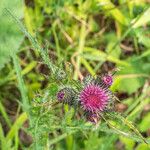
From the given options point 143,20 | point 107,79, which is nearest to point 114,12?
point 143,20

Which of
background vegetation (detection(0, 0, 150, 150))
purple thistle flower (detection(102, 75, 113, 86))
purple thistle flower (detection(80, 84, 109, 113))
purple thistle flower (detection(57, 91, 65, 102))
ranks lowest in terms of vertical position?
background vegetation (detection(0, 0, 150, 150))

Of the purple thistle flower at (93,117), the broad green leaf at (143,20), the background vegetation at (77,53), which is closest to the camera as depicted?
the purple thistle flower at (93,117)

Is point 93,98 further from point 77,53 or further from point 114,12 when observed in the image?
point 114,12

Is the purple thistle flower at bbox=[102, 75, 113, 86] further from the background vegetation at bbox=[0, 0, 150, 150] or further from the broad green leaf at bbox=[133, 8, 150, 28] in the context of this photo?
the broad green leaf at bbox=[133, 8, 150, 28]

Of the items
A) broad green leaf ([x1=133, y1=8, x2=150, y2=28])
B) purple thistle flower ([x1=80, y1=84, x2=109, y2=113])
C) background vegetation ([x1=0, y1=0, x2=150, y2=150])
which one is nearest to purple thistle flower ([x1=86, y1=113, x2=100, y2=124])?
purple thistle flower ([x1=80, y1=84, x2=109, y2=113])

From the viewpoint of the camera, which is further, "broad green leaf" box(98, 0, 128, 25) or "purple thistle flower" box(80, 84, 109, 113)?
"broad green leaf" box(98, 0, 128, 25)

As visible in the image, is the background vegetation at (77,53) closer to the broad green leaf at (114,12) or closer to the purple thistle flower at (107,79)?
the broad green leaf at (114,12)

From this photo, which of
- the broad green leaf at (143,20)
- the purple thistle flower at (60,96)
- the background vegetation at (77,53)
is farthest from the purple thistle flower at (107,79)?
the broad green leaf at (143,20)

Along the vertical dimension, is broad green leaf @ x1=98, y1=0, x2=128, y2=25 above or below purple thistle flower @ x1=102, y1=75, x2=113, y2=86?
below

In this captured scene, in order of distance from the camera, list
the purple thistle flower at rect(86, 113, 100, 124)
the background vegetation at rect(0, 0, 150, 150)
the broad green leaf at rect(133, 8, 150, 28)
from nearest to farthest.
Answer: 1. the purple thistle flower at rect(86, 113, 100, 124)
2. the background vegetation at rect(0, 0, 150, 150)
3. the broad green leaf at rect(133, 8, 150, 28)
